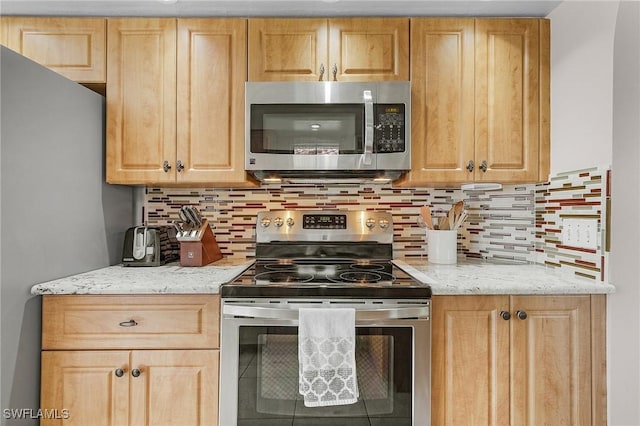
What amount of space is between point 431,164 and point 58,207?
1640mm

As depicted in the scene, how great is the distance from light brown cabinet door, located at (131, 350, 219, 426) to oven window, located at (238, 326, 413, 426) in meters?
0.12

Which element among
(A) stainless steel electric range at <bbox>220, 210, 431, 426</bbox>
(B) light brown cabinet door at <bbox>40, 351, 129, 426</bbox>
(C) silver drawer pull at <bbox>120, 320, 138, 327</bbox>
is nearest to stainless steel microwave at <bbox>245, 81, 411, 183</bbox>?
(A) stainless steel electric range at <bbox>220, 210, 431, 426</bbox>

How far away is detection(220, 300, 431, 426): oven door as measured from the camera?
155 cm

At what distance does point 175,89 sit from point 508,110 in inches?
62.6

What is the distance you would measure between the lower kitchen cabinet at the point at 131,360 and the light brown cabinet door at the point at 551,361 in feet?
3.87

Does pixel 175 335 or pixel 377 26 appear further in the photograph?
pixel 377 26

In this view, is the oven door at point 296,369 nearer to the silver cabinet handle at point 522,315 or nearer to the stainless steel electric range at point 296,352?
the stainless steel electric range at point 296,352

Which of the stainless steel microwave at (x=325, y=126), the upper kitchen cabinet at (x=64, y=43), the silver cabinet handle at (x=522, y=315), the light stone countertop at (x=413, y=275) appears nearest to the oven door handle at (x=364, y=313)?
the light stone countertop at (x=413, y=275)

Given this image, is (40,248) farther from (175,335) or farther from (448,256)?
(448,256)

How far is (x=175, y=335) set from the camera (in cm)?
158

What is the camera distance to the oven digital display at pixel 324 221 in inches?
88.0

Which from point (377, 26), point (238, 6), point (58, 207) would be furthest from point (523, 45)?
point (58, 207)

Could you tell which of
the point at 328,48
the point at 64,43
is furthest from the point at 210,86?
the point at 64,43

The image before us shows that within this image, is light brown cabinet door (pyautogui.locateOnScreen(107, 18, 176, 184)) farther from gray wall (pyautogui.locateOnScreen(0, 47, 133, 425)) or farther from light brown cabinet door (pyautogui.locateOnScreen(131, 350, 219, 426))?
light brown cabinet door (pyautogui.locateOnScreen(131, 350, 219, 426))
